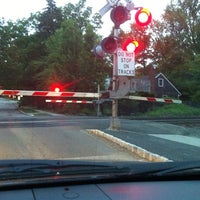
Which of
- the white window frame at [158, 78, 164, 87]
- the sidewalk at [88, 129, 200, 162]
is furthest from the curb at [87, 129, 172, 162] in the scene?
the white window frame at [158, 78, 164, 87]

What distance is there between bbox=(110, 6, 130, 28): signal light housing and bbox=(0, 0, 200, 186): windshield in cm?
3

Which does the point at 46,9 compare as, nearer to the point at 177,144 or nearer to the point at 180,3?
the point at 180,3

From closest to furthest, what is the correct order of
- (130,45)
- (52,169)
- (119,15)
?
(52,169)
(119,15)
(130,45)

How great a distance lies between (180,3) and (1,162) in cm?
7674

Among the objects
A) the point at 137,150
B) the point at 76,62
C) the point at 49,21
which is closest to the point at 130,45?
the point at 137,150

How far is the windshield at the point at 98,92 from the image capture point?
11.2 m

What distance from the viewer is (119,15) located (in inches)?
596

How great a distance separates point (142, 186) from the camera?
11.6 feet

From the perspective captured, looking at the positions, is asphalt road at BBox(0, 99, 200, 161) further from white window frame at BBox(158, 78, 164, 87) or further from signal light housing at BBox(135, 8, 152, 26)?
white window frame at BBox(158, 78, 164, 87)

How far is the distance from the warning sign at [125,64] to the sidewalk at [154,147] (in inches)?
69.3

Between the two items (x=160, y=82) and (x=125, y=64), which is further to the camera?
(x=160, y=82)

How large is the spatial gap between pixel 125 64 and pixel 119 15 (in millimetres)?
1590

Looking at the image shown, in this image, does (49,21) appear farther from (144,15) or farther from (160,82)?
(144,15)

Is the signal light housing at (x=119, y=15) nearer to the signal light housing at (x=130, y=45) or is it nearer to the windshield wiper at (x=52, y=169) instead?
the signal light housing at (x=130, y=45)
